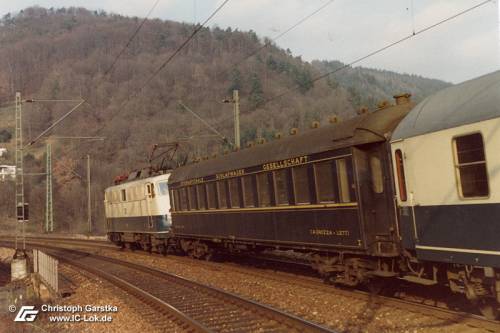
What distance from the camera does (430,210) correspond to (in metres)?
9.00

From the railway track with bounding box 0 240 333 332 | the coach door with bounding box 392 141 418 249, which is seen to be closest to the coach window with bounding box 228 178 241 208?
the railway track with bounding box 0 240 333 332

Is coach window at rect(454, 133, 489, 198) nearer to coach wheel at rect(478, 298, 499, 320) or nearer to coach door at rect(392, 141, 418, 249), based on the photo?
coach door at rect(392, 141, 418, 249)

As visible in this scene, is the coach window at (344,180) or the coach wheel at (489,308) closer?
the coach wheel at (489,308)

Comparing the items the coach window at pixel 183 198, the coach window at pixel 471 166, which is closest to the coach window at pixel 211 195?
the coach window at pixel 183 198

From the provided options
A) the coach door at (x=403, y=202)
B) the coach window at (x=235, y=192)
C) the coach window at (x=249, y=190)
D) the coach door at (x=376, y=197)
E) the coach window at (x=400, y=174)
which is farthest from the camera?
the coach window at (x=235, y=192)

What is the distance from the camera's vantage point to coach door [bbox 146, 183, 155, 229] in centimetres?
2520

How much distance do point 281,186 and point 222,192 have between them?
4431 mm

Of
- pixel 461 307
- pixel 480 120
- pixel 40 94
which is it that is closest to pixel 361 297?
pixel 461 307

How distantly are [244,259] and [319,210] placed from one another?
8.72m

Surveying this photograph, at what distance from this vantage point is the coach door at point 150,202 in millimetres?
25203

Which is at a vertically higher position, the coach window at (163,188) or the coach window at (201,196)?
the coach window at (163,188)

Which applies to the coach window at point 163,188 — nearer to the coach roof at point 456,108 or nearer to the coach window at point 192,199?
the coach window at point 192,199

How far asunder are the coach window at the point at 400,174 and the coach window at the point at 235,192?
24.5ft

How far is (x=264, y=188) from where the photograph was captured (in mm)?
15023
